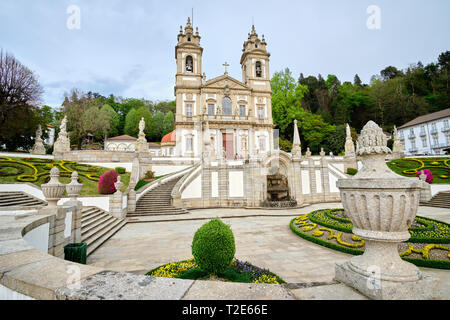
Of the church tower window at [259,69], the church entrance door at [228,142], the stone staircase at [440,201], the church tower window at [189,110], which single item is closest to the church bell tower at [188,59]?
the church tower window at [189,110]

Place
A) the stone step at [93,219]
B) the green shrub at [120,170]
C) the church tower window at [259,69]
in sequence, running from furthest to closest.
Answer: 1. the church tower window at [259,69]
2. the green shrub at [120,170]
3. the stone step at [93,219]

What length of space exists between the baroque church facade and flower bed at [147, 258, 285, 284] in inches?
1094

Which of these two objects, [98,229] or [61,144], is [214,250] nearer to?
[98,229]

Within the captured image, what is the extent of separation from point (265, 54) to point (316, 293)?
43018mm

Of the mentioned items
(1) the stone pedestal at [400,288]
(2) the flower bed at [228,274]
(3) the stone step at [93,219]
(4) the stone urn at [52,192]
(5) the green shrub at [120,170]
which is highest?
(5) the green shrub at [120,170]

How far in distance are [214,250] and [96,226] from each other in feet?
27.1

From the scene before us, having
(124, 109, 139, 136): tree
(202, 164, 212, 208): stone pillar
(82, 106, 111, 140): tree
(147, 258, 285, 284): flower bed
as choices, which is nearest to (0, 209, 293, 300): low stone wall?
(147, 258, 285, 284): flower bed

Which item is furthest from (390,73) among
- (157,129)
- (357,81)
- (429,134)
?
(157,129)

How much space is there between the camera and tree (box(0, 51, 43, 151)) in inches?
936

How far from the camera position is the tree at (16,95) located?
78.0 ft

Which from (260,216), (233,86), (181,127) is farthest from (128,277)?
(233,86)

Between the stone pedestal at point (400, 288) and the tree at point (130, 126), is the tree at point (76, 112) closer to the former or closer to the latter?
the tree at point (130, 126)
